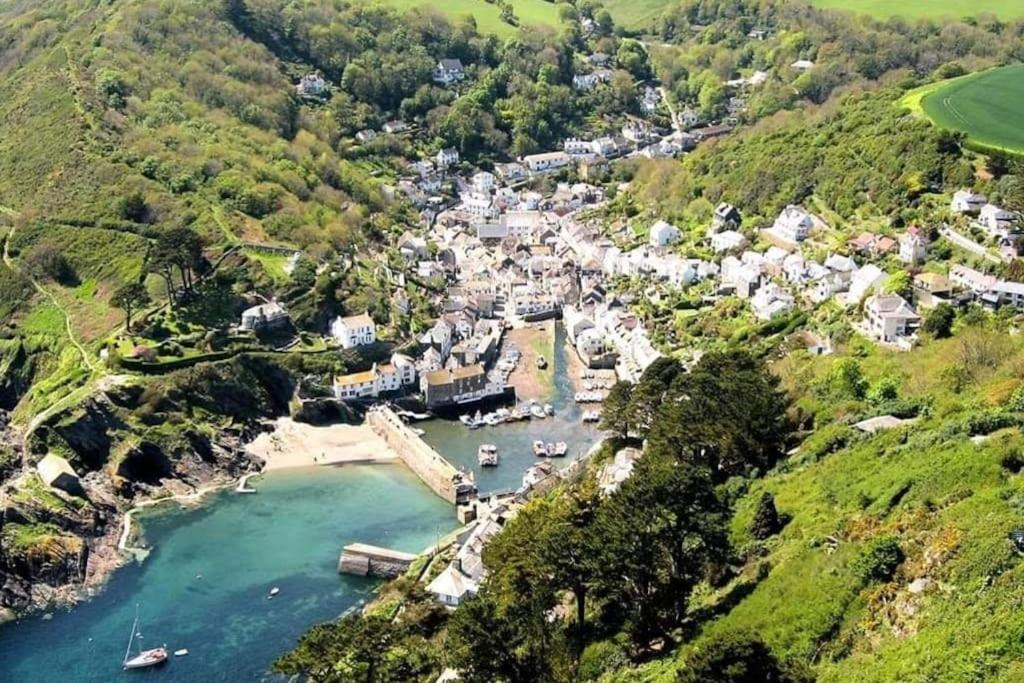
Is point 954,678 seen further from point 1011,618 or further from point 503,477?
point 503,477

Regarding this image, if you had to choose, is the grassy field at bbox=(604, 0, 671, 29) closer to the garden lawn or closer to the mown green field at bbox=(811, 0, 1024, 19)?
the mown green field at bbox=(811, 0, 1024, 19)

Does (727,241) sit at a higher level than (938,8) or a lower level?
lower

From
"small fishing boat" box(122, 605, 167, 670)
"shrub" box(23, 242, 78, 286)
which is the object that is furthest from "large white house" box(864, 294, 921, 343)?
"shrub" box(23, 242, 78, 286)

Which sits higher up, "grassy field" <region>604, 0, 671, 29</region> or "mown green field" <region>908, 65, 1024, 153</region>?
"mown green field" <region>908, 65, 1024, 153</region>

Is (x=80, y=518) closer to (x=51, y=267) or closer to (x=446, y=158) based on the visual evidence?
(x=51, y=267)

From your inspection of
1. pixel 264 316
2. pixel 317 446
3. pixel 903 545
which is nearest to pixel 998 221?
pixel 317 446
